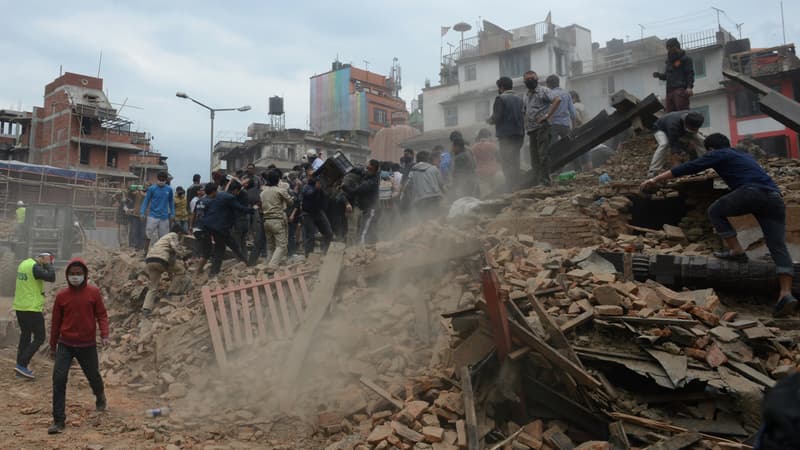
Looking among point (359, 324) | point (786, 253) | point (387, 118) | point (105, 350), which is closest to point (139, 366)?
point (105, 350)

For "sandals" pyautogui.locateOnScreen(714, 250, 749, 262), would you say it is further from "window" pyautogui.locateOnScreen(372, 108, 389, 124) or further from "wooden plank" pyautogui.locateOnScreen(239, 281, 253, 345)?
"window" pyautogui.locateOnScreen(372, 108, 389, 124)

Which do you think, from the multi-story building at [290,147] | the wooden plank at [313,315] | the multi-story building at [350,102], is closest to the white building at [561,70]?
the multi-story building at [290,147]

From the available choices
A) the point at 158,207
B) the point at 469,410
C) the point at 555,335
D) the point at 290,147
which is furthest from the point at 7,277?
the point at 290,147

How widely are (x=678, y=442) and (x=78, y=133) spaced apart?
49.9 metres

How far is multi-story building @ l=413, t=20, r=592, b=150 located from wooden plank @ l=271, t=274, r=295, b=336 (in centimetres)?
2975

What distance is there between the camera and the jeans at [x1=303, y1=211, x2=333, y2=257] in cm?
933

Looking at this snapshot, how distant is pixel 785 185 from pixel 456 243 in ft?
15.5

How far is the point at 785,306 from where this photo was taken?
4.99 metres

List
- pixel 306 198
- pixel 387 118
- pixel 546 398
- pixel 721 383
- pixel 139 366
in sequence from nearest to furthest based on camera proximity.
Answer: pixel 721 383
pixel 546 398
pixel 139 366
pixel 306 198
pixel 387 118

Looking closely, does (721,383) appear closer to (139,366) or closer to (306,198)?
(306,198)

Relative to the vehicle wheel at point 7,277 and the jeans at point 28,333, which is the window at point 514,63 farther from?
the jeans at point 28,333

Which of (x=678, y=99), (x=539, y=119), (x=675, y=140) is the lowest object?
(x=675, y=140)

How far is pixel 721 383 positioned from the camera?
12.7ft

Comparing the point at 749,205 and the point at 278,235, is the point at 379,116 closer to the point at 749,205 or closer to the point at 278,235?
the point at 278,235
